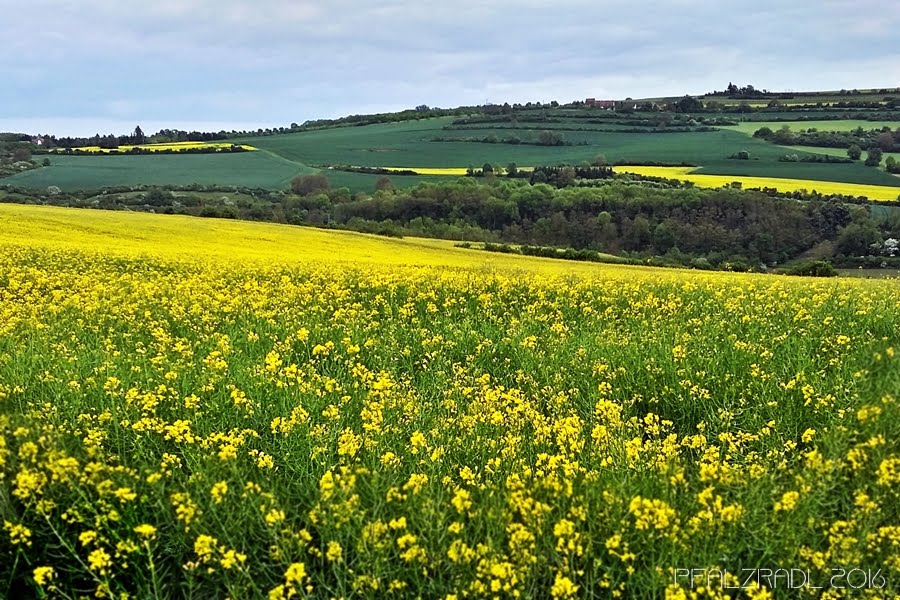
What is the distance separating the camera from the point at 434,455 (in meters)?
4.24

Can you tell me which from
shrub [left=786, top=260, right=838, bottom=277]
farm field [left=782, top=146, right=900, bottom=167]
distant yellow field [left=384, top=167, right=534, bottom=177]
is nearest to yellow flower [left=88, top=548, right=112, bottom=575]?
shrub [left=786, top=260, right=838, bottom=277]

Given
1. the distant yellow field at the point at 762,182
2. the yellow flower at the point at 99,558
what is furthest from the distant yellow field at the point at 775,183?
the yellow flower at the point at 99,558

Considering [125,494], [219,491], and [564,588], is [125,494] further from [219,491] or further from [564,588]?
[564,588]

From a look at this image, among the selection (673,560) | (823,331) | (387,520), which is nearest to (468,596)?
(387,520)

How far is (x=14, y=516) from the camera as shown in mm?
3590

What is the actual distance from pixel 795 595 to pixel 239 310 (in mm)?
8407

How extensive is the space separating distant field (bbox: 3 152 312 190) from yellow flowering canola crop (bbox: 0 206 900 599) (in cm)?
8102

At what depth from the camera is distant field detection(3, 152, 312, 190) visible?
3146 inches

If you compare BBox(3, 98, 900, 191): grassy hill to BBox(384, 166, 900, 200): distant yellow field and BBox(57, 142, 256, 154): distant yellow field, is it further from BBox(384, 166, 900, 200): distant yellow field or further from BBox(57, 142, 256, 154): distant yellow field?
BBox(57, 142, 256, 154): distant yellow field

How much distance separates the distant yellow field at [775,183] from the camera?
66.9 m

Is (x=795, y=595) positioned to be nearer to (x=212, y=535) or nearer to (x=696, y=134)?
(x=212, y=535)

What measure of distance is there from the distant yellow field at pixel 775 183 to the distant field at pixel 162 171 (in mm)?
49932

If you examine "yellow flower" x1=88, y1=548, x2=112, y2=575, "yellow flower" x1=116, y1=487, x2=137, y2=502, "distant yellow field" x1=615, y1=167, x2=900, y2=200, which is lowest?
"yellow flower" x1=88, y1=548, x2=112, y2=575

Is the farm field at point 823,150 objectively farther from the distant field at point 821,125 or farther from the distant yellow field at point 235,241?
the distant yellow field at point 235,241
